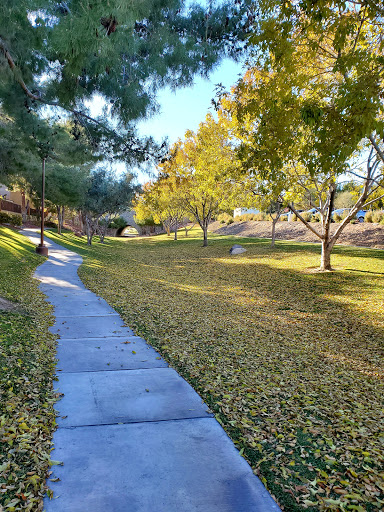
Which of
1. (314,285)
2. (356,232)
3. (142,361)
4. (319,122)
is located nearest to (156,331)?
(142,361)

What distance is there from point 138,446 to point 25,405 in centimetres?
121

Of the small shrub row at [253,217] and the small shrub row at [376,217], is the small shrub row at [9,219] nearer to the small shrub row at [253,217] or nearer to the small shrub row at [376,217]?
the small shrub row at [253,217]

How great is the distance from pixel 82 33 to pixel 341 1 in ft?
9.36

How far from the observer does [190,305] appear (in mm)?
8805

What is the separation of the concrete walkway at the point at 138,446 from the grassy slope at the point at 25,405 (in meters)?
0.11

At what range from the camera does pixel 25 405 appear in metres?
3.43

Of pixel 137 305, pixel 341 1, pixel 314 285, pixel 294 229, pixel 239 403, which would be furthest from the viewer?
pixel 294 229

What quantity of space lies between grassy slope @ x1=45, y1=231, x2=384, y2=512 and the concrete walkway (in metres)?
0.23

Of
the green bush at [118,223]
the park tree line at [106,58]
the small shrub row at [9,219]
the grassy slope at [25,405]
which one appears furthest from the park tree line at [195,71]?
the green bush at [118,223]

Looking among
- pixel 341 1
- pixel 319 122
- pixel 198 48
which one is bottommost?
pixel 319 122

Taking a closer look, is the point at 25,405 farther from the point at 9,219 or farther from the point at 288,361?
the point at 9,219

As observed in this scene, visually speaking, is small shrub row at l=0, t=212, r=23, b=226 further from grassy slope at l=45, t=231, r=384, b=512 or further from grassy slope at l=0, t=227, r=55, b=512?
grassy slope at l=0, t=227, r=55, b=512

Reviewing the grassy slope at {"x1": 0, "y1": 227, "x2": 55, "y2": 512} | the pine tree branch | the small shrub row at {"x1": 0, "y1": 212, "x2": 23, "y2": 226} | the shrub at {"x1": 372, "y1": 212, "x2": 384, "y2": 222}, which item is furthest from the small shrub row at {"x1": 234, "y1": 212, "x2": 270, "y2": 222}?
the grassy slope at {"x1": 0, "y1": 227, "x2": 55, "y2": 512}

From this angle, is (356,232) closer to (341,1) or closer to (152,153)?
(152,153)
